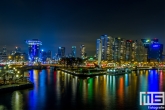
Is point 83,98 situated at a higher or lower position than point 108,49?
lower

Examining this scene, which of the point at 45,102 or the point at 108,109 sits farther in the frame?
the point at 45,102

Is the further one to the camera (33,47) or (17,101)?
(33,47)

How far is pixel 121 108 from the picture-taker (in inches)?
505

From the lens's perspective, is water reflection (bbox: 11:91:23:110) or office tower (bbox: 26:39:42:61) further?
office tower (bbox: 26:39:42:61)

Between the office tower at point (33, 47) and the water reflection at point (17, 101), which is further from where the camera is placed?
the office tower at point (33, 47)

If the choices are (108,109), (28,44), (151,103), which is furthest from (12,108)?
(28,44)

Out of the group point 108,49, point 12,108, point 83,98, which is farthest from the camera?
point 108,49

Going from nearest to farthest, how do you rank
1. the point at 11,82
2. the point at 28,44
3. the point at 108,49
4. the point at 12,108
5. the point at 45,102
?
the point at 12,108, the point at 45,102, the point at 11,82, the point at 108,49, the point at 28,44

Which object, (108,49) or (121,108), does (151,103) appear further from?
(108,49)

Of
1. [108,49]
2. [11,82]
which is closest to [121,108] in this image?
[11,82]

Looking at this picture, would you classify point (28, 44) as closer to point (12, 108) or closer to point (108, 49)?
point (108, 49)

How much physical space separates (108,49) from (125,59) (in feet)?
24.7

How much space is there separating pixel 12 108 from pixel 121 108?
5.33 metres

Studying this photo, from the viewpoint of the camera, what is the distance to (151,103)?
44.0 feet
